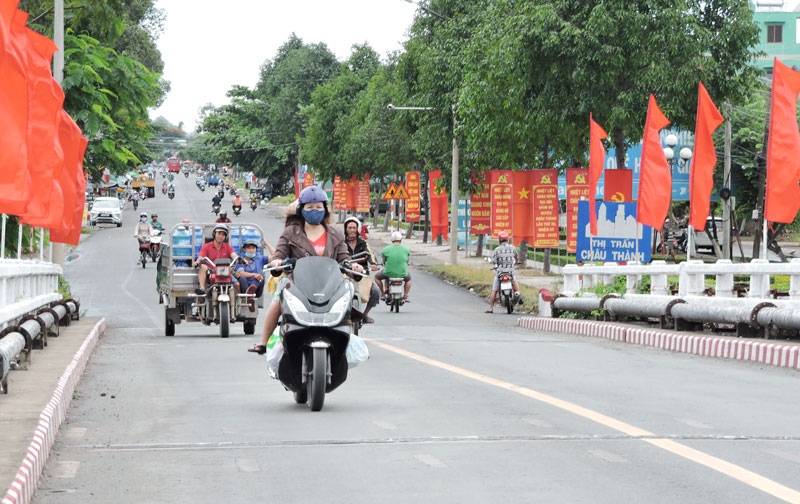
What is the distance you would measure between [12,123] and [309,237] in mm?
2591

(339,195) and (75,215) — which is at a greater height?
(339,195)

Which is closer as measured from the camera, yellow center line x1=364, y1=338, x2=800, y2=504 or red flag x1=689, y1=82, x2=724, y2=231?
yellow center line x1=364, y1=338, x2=800, y2=504

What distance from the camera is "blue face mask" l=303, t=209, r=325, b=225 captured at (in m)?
10.8

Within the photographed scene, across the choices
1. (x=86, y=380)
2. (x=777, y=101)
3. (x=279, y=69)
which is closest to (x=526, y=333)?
(x=777, y=101)

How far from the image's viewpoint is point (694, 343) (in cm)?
1769

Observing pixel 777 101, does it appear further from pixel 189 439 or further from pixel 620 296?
pixel 189 439

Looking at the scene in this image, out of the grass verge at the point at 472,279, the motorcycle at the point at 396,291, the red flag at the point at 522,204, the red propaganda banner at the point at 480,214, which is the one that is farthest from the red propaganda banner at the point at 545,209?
the motorcycle at the point at 396,291

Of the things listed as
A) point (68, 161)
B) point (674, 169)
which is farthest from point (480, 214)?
point (68, 161)

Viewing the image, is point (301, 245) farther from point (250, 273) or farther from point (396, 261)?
point (396, 261)

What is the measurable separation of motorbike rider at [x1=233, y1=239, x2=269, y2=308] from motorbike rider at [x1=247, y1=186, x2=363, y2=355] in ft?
31.3

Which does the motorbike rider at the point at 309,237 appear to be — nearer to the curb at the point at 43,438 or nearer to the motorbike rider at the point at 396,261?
the curb at the point at 43,438

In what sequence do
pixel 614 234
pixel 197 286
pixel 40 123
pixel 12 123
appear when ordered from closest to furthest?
pixel 12 123 → pixel 40 123 → pixel 197 286 → pixel 614 234

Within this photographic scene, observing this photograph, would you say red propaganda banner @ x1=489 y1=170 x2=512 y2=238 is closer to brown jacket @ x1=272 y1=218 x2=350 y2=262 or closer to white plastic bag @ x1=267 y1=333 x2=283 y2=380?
brown jacket @ x1=272 y1=218 x2=350 y2=262

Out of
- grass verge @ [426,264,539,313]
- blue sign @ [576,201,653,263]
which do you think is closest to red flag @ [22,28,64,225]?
blue sign @ [576,201,653,263]
